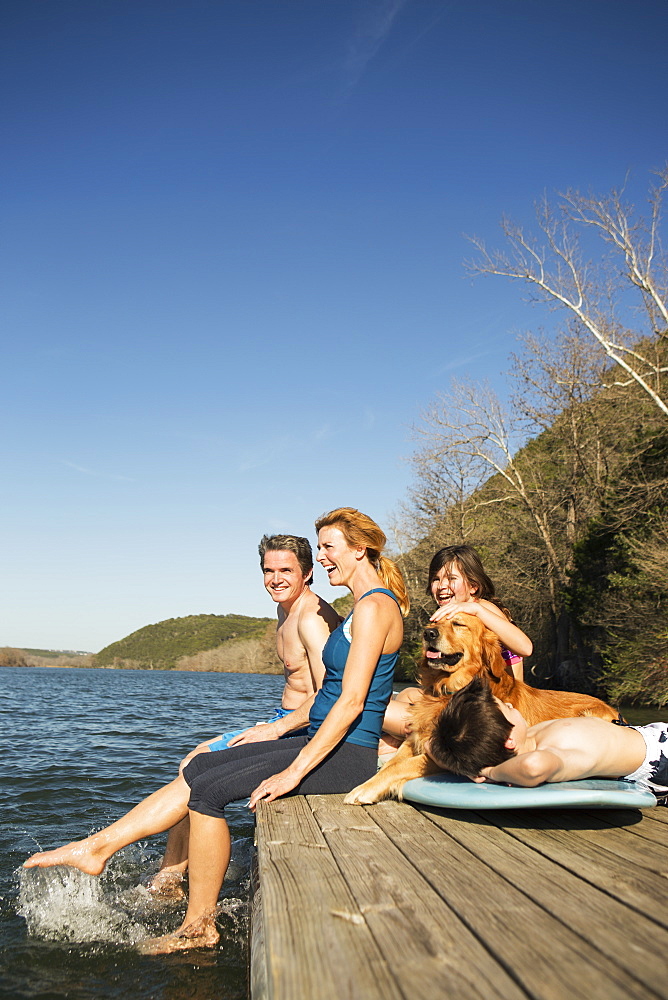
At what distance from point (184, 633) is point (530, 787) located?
116 metres

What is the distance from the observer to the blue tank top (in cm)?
416

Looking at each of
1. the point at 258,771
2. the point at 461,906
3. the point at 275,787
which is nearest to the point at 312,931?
the point at 461,906

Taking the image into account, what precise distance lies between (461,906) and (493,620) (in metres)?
2.40

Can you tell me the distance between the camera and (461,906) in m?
2.37

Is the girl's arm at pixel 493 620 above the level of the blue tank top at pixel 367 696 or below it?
above

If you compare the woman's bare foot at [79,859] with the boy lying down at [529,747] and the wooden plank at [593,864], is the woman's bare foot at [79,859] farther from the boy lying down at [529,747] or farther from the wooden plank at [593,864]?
the wooden plank at [593,864]

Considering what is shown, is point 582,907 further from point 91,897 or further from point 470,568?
point 91,897

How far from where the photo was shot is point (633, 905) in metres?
2.36

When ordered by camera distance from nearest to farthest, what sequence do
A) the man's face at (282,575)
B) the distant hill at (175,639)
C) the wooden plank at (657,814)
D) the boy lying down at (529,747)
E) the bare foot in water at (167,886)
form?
the boy lying down at (529,747), the wooden plank at (657,814), the bare foot in water at (167,886), the man's face at (282,575), the distant hill at (175,639)

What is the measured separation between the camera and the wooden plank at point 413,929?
1814mm

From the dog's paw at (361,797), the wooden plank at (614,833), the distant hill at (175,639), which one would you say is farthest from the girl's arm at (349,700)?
the distant hill at (175,639)

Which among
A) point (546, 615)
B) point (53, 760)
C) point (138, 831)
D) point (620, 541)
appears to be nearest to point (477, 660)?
point (138, 831)

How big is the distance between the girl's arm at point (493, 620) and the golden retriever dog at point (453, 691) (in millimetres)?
46

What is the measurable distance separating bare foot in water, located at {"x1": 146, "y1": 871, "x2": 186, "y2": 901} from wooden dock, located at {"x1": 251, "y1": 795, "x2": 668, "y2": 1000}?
182 centimetres
